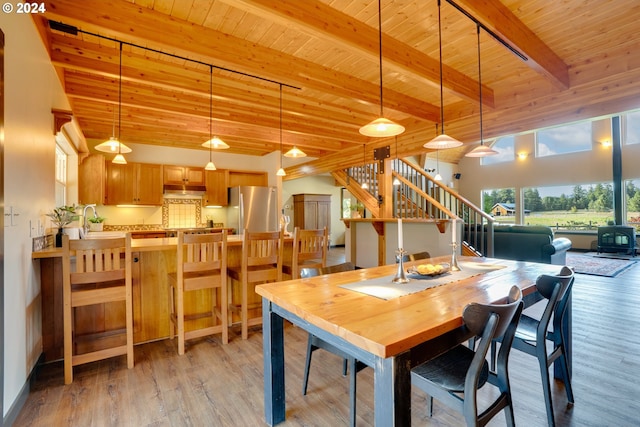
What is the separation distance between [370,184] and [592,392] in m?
5.18

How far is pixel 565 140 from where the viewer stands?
30.3 ft

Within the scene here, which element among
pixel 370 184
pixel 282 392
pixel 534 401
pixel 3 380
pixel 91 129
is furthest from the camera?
pixel 370 184

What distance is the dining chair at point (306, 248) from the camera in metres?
3.12

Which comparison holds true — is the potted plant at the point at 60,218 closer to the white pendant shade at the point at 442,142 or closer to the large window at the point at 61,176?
the large window at the point at 61,176

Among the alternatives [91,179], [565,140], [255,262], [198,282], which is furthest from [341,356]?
[565,140]

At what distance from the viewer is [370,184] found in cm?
676

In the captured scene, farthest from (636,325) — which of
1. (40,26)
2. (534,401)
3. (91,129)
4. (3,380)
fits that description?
(91,129)

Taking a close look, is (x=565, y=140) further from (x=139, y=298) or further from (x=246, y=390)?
(x=139, y=298)

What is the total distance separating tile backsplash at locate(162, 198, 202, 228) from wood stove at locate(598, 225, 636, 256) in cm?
1031

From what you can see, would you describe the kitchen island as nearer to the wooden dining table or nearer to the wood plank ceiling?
the wooden dining table

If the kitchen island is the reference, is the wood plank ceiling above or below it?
above

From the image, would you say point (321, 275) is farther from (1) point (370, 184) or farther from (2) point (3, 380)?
(1) point (370, 184)

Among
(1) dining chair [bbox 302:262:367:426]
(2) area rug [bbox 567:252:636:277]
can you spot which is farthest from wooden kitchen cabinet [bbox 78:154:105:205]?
(2) area rug [bbox 567:252:636:277]

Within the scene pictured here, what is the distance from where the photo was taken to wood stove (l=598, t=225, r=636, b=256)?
24.4 feet
